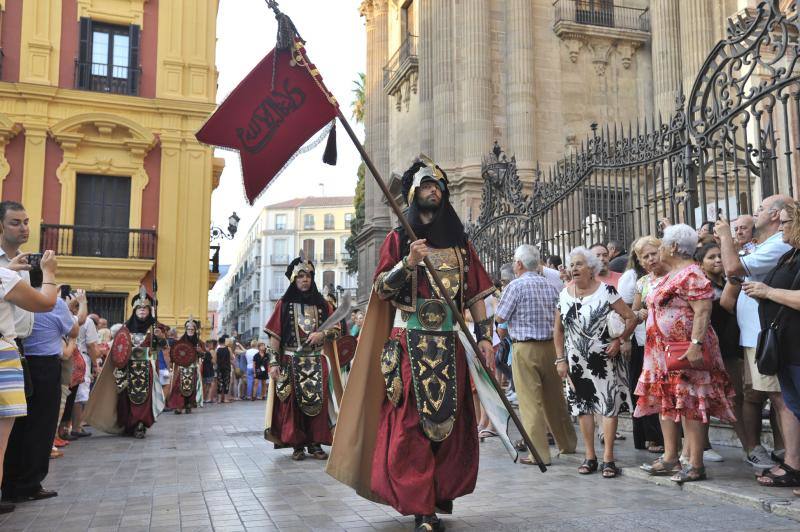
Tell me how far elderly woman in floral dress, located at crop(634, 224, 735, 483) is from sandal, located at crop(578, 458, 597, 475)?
80 centimetres

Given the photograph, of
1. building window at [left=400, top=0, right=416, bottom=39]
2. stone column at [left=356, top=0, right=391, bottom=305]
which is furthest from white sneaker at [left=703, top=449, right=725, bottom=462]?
building window at [left=400, top=0, right=416, bottom=39]

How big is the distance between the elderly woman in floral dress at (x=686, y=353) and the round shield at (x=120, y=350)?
795 centimetres

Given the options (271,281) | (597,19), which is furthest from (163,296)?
(271,281)

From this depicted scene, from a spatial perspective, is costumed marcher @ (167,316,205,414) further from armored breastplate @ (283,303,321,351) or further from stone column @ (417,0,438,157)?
stone column @ (417,0,438,157)

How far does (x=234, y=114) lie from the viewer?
5.81 metres

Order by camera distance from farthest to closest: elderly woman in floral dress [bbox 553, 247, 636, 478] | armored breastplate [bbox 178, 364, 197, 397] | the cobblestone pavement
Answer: armored breastplate [bbox 178, 364, 197, 397]
elderly woman in floral dress [bbox 553, 247, 636, 478]
the cobblestone pavement

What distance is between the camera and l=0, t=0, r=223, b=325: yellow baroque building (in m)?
22.2

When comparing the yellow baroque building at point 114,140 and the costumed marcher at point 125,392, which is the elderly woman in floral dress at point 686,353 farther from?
the yellow baroque building at point 114,140

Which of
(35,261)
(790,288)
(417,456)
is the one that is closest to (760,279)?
(790,288)

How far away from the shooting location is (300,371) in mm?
8531

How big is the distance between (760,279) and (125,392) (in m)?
9.02

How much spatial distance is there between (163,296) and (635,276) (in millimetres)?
17661

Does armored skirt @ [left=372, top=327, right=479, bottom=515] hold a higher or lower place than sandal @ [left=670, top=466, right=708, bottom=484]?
higher

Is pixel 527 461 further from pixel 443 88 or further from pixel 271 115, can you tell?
pixel 443 88
